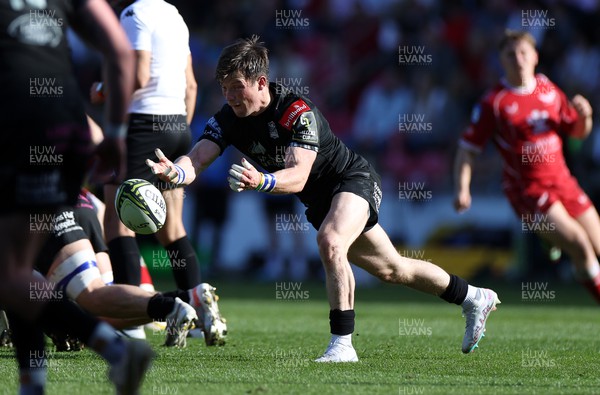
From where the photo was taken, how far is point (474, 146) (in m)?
9.81

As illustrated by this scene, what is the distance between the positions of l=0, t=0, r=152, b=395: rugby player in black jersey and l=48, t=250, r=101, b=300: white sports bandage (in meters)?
2.50

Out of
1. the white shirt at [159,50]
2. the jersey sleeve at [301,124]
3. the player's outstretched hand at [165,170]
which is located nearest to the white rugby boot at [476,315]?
the jersey sleeve at [301,124]

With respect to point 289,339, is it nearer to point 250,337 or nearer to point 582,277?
point 250,337

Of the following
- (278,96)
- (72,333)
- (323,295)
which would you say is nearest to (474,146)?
(278,96)

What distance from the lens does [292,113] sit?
6.50 meters

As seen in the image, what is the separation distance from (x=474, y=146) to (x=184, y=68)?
10.6ft

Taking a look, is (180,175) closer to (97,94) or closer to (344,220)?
(344,220)

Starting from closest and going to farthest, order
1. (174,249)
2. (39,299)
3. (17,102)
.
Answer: (17,102) → (39,299) → (174,249)

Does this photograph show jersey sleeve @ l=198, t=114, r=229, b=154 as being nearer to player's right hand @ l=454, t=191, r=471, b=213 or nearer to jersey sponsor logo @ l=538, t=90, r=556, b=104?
player's right hand @ l=454, t=191, r=471, b=213

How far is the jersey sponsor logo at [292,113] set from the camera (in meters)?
6.48

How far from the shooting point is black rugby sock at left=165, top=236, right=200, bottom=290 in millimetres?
7711

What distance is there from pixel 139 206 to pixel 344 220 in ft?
4.22

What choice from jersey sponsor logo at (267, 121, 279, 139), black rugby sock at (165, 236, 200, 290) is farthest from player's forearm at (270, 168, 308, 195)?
black rugby sock at (165, 236, 200, 290)

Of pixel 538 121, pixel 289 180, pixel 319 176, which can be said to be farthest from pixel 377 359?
pixel 538 121
